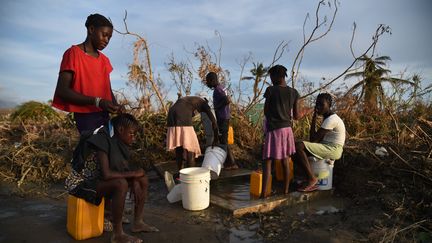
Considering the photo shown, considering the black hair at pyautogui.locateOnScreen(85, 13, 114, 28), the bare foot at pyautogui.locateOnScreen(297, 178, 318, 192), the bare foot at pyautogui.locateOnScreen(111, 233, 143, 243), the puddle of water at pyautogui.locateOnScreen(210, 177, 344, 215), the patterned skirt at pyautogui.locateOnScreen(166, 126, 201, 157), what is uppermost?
the black hair at pyautogui.locateOnScreen(85, 13, 114, 28)

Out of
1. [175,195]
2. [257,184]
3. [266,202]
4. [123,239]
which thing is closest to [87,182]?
[123,239]

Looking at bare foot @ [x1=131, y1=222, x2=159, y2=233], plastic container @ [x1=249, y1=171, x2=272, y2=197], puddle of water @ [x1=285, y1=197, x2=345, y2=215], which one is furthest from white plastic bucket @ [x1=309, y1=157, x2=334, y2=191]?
bare foot @ [x1=131, y1=222, x2=159, y2=233]

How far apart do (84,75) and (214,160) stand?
271 centimetres

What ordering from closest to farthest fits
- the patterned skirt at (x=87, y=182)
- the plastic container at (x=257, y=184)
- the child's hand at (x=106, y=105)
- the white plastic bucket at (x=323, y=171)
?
the child's hand at (x=106, y=105)
the patterned skirt at (x=87, y=182)
the plastic container at (x=257, y=184)
the white plastic bucket at (x=323, y=171)

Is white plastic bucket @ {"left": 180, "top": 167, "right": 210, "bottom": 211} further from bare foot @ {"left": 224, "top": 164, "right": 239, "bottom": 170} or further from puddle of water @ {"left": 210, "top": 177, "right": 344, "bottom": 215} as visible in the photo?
bare foot @ {"left": 224, "top": 164, "right": 239, "bottom": 170}

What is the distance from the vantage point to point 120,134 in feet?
10.7

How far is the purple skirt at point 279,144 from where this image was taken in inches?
182

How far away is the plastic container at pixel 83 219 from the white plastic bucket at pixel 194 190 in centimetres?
120

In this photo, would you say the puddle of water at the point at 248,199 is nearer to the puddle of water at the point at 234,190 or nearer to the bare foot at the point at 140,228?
the puddle of water at the point at 234,190

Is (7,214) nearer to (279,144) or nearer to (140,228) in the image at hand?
(140,228)

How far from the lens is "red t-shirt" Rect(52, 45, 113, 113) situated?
3008mm

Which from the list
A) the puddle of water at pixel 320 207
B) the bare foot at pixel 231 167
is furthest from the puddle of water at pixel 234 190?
the puddle of water at pixel 320 207

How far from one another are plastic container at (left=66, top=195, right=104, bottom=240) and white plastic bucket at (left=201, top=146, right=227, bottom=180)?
7.06 feet

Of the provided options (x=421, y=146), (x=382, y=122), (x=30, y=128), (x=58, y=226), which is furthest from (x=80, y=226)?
(x=382, y=122)
